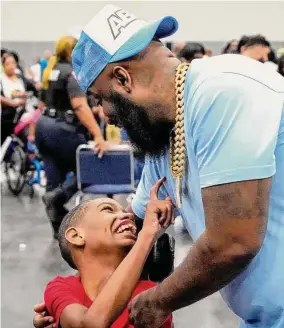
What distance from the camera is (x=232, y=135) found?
1.07 metres

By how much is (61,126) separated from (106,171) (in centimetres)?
42

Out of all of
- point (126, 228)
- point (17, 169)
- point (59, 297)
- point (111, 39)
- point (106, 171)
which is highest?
point (111, 39)

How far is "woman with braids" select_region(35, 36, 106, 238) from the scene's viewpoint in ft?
13.6

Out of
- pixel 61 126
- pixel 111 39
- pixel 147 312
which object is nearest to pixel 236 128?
pixel 111 39

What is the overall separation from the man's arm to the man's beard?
186 mm

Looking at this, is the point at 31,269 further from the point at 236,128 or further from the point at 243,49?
the point at 236,128

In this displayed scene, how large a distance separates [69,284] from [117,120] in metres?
0.55

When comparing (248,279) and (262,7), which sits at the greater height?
(248,279)

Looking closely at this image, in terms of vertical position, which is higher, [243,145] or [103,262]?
[243,145]

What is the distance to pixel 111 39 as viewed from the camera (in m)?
1.23

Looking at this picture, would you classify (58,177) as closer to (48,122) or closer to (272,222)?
(48,122)

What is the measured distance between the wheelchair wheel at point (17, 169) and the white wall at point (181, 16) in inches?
208

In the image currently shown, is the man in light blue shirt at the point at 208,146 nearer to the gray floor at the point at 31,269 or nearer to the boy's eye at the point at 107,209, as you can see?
the boy's eye at the point at 107,209

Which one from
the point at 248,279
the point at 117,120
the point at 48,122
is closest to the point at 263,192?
the point at 248,279
